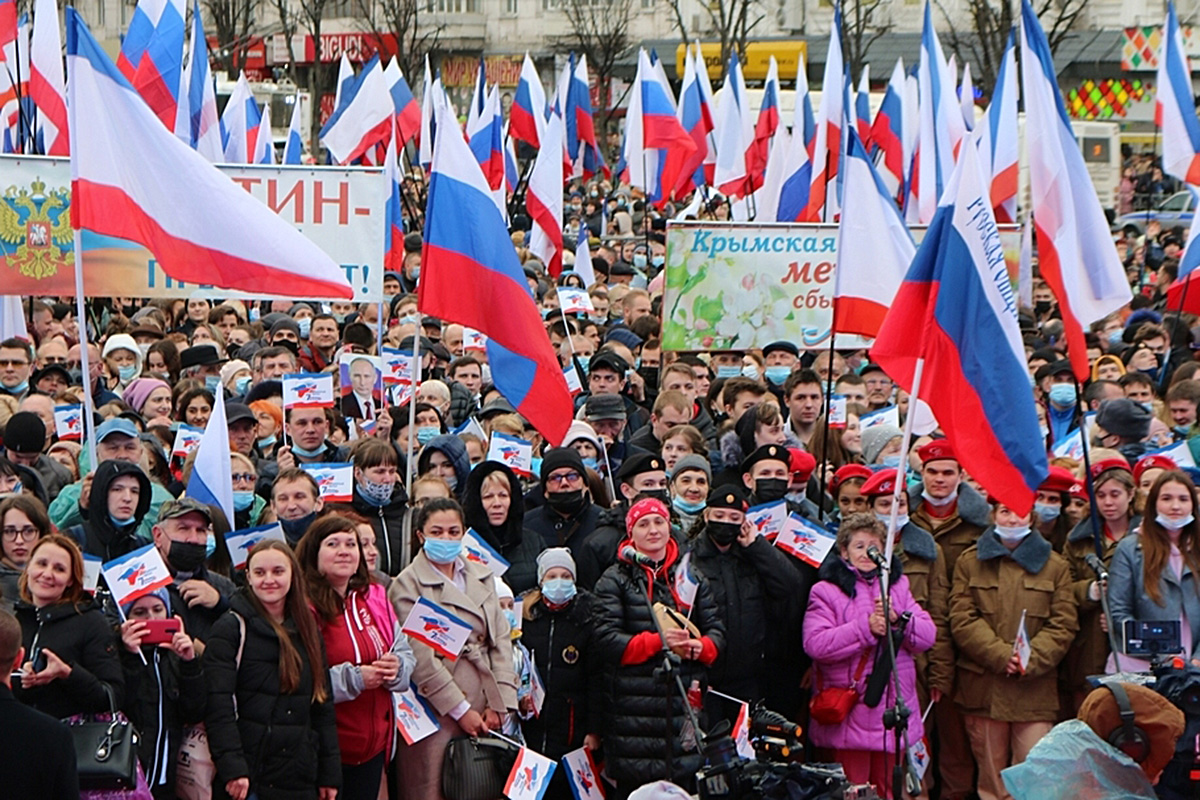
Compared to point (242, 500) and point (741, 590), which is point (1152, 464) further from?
point (242, 500)

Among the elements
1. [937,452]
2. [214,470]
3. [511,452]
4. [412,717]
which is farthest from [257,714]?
[937,452]

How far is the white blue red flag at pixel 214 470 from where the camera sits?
310 inches

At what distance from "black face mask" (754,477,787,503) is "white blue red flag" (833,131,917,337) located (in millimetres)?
1333

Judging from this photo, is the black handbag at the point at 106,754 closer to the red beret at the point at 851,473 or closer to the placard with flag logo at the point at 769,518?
the placard with flag logo at the point at 769,518

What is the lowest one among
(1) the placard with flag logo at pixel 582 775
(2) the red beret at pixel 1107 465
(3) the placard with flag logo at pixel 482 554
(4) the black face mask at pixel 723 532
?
(1) the placard with flag logo at pixel 582 775

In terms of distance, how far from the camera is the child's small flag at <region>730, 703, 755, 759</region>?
24.4 feet

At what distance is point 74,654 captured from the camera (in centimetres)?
621

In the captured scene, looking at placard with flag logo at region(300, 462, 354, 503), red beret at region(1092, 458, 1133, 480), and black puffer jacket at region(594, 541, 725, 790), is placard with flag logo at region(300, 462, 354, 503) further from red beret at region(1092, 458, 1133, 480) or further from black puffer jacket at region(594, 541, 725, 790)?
red beret at region(1092, 458, 1133, 480)

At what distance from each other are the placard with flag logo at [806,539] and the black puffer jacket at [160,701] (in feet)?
8.87

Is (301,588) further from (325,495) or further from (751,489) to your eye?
(751,489)

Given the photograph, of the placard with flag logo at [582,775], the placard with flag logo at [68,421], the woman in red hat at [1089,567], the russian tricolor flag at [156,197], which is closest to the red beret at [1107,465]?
the woman in red hat at [1089,567]

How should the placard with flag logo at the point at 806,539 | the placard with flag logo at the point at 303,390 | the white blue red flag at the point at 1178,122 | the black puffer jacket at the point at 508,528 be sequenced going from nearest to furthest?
the placard with flag logo at the point at 806,539
the black puffer jacket at the point at 508,528
the placard with flag logo at the point at 303,390
the white blue red flag at the point at 1178,122

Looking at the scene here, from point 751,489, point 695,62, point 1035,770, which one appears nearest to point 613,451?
point 751,489

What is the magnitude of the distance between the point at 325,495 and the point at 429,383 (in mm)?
2711
